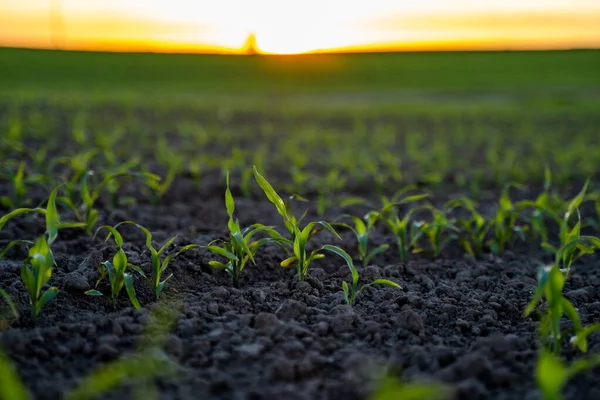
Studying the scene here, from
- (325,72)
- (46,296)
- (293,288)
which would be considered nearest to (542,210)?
(293,288)

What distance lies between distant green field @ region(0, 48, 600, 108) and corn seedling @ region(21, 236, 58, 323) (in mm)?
25437

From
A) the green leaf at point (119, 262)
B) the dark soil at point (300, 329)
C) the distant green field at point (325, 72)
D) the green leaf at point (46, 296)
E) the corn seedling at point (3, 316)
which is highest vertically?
the distant green field at point (325, 72)

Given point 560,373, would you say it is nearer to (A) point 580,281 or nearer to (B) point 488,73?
(A) point 580,281

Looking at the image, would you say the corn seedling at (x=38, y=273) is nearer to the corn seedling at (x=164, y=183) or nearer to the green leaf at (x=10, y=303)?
the green leaf at (x=10, y=303)

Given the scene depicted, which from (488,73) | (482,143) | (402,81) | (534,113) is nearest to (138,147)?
(482,143)

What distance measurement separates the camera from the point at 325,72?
1489 inches

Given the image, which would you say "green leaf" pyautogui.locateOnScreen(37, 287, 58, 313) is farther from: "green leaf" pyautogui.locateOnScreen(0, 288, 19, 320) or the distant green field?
the distant green field

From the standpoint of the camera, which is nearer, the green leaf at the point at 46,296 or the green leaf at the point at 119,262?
the green leaf at the point at 46,296

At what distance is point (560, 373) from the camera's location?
1.26 m

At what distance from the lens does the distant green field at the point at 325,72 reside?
95.8 feet

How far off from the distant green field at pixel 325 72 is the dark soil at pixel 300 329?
24.8 metres

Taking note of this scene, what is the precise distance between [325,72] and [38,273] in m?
36.9

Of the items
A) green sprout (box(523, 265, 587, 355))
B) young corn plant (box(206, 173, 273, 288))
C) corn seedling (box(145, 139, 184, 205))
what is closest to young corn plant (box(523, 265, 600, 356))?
green sprout (box(523, 265, 587, 355))

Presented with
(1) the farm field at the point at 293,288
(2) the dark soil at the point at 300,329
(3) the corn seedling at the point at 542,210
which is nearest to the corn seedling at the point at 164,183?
(1) the farm field at the point at 293,288
